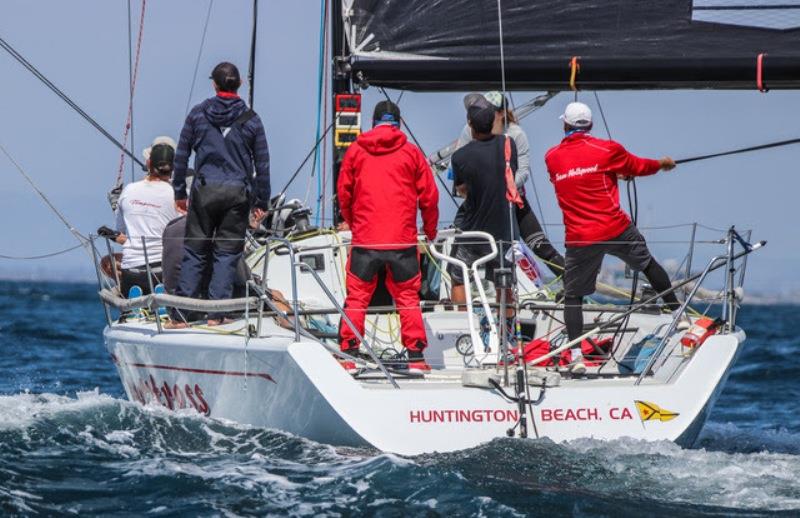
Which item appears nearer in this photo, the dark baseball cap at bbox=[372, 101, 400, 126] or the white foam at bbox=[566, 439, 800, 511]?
the white foam at bbox=[566, 439, 800, 511]

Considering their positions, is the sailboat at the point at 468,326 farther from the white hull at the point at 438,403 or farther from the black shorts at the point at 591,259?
the black shorts at the point at 591,259

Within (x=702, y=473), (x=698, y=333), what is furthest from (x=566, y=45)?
(x=702, y=473)

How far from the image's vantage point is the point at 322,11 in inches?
396

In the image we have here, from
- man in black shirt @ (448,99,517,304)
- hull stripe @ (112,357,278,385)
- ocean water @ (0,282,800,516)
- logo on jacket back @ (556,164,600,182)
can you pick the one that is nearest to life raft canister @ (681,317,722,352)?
ocean water @ (0,282,800,516)

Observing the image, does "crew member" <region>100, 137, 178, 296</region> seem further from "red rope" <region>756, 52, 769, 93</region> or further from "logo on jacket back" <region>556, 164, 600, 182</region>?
"red rope" <region>756, 52, 769, 93</region>

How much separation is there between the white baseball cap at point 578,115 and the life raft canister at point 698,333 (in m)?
1.14

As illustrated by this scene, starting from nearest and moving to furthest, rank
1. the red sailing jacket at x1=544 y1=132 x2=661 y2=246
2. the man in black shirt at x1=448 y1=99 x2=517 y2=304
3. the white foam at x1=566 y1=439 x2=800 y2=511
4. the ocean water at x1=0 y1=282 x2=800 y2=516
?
the ocean water at x1=0 y1=282 x2=800 y2=516, the white foam at x1=566 y1=439 x2=800 y2=511, the red sailing jacket at x1=544 y1=132 x2=661 y2=246, the man in black shirt at x1=448 y1=99 x2=517 y2=304

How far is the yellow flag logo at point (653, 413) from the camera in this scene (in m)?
5.51

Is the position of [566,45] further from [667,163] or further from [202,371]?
[202,371]

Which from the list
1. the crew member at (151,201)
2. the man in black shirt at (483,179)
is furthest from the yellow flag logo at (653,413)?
the crew member at (151,201)

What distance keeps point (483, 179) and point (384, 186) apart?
2.76 feet

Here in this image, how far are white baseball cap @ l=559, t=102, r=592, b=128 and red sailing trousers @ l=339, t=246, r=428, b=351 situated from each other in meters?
1.08

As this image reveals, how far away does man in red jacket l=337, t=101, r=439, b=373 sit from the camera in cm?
622

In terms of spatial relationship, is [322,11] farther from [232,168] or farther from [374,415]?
[374,415]
